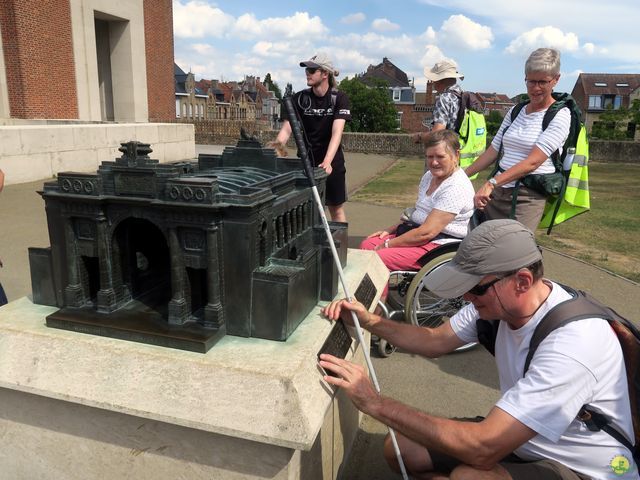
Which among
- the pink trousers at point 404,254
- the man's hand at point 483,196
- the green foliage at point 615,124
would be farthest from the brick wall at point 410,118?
the pink trousers at point 404,254

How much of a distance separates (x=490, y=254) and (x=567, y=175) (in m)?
2.96

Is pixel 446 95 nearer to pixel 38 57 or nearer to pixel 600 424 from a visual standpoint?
pixel 600 424

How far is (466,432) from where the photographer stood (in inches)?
74.7

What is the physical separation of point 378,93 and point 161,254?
2190 inches

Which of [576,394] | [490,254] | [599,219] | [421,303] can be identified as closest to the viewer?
[576,394]

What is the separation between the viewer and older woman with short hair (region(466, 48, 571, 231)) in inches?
160

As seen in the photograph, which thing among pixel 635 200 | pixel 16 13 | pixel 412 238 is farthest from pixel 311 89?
pixel 16 13

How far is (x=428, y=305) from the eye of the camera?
14.7 ft

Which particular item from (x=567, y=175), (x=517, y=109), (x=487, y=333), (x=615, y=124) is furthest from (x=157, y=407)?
(x=615, y=124)

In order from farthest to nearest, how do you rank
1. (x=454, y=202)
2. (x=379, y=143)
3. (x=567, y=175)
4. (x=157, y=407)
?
1. (x=379, y=143)
2. (x=567, y=175)
3. (x=454, y=202)
4. (x=157, y=407)

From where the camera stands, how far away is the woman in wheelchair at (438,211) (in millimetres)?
4250

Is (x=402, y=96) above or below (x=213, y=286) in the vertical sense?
above

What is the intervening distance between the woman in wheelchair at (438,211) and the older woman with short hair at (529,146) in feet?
0.76

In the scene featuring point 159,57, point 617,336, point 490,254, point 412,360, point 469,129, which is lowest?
point 412,360
